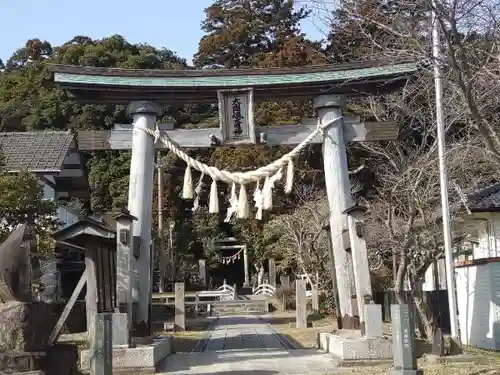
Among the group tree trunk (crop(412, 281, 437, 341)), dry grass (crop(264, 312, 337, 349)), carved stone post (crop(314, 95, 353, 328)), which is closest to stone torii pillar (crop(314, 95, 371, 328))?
carved stone post (crop(314, 95, 353, 328))

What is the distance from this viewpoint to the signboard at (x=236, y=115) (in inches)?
565

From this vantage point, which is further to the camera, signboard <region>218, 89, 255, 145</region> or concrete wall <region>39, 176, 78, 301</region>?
concrete wall <region>39, 176, 78, 301</region>

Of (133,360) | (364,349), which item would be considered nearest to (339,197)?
(364,349)

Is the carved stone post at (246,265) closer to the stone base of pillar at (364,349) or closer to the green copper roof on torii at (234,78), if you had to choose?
the green copper roof on torii at (234,78)

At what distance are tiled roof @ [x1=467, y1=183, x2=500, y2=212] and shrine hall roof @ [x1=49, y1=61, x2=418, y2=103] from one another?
12.7 feet

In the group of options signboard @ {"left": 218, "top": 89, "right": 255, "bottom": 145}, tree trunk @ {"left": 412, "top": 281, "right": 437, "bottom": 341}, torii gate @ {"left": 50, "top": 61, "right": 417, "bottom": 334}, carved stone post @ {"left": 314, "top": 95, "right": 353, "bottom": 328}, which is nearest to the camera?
carved stone post @ {"left": 314, "top": 95, "right": 353, "bottom": 328}

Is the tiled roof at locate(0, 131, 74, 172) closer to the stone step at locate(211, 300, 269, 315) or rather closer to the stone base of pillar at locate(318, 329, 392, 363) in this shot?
the stone step at locate(211, 300, 269, 315)

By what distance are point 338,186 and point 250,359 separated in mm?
4124

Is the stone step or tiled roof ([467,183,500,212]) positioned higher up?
tiled roof ([467,183,500,212])

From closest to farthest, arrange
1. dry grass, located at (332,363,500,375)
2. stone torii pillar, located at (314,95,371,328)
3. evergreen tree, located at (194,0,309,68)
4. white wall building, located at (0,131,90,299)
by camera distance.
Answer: dry grass, located at (332,363,500,375) < stone torii pillar, located at (314,95,371,328) < white wall building, located at (0,131,90,299) < evergreen tree, located at (194,0,309,68)

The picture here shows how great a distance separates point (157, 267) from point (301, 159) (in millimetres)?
13641

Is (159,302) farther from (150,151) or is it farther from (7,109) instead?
(7,109)

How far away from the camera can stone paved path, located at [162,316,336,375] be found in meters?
12.0

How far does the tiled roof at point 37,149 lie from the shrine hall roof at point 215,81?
12105 millimetres
